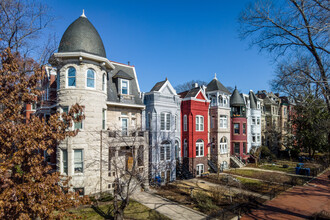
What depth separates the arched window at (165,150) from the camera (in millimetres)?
21984

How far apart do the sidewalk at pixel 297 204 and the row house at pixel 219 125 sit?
1048 centimetres

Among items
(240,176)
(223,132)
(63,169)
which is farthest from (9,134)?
(223,132)

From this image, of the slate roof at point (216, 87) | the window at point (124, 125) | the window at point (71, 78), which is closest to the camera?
the window at point (71, 78)

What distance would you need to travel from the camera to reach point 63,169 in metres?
15.5

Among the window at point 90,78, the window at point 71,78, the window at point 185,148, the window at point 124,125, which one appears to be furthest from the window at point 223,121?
the window at point 71,78

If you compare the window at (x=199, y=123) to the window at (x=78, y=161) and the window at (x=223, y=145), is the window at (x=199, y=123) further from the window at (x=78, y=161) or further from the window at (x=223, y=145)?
the window at (x=78, y=161)

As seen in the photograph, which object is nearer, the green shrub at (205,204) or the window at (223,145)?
the green shrub at (205,204)

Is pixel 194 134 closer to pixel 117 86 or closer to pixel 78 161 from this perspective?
pixel 117 86

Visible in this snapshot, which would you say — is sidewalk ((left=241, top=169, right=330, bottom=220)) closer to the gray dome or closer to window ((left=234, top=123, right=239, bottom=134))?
window ((left=234, top=123, right=239, bottom=134))

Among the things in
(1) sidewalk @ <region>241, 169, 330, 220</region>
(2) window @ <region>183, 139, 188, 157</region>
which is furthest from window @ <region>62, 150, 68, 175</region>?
(2) window @ <region>183, 139, 188, 157</region>

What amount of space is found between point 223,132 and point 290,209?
15645 mm

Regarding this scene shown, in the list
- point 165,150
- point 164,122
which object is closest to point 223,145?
point 165,150

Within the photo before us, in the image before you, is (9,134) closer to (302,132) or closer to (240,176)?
(240,176)

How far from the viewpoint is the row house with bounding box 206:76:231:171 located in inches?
1143
